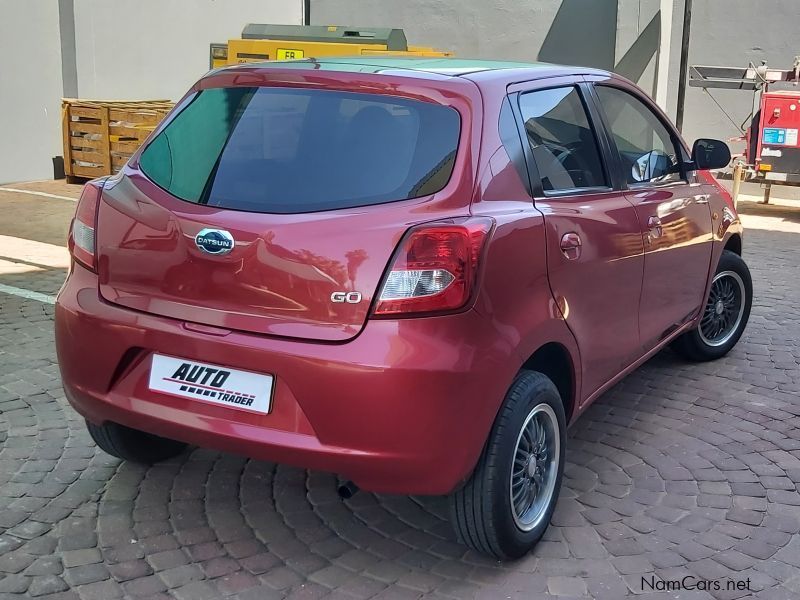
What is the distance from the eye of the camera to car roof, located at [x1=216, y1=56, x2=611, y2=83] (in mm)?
3264

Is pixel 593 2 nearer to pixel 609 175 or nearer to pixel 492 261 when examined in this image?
pixel 609 175

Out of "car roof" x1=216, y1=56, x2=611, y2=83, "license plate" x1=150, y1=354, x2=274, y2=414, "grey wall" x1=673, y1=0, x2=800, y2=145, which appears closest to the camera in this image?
"license plate" x1=150, y1=354, x2=274, y2=414

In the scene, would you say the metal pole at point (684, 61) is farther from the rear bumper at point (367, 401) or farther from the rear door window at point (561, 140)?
the rear bumper at point (367, 401)

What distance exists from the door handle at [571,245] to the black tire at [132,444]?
1.81 m

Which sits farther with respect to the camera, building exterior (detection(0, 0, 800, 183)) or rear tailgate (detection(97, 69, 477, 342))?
building exterior (detection(0, 0, 800, 183))

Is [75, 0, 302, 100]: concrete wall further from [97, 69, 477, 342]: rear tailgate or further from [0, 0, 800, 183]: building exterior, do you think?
[97, 69, 477, 342]: rear tailgate

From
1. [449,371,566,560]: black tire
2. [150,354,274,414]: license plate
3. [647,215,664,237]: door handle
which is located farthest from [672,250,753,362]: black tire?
[150,354,274,414]: license plate

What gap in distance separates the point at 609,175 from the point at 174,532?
2293 mm

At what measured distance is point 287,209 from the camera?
288cm

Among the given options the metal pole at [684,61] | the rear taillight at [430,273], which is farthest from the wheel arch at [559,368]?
the metal pole at [684,61]

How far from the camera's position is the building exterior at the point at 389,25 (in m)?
12.2

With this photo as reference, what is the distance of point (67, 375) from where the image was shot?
10.6 ft

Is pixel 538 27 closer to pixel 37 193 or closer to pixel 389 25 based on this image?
pixel 389 25

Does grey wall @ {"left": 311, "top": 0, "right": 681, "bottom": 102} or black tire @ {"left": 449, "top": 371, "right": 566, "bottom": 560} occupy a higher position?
grey wall @ {"left": 311, "top": 0, "right": 681, "bottom": 102}
